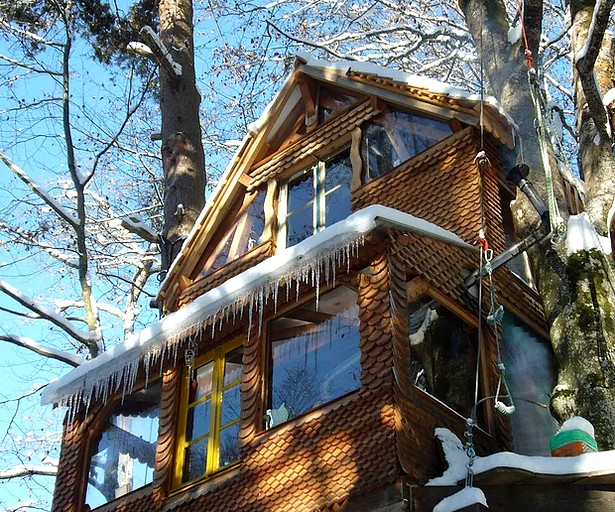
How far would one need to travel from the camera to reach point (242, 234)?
12930mm

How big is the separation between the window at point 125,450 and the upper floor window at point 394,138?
3.79 m

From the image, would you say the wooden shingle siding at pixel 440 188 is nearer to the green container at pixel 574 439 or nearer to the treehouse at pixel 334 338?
the treehouse at pixel 334 338

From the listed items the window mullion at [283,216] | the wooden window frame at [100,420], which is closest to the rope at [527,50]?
the window mullion at [283,216]

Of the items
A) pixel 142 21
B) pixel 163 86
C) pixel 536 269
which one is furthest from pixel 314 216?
pixel 142 21

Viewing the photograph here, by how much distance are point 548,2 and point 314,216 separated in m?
8.96

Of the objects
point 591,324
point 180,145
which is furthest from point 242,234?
point 591,324

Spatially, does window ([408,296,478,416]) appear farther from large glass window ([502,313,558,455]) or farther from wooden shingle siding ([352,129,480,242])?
wooden shingle siding ([352,129,480,242])

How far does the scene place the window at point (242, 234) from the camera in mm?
12766

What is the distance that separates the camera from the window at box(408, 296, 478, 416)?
31.9 ft

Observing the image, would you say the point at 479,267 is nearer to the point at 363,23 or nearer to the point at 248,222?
the point at 248,222

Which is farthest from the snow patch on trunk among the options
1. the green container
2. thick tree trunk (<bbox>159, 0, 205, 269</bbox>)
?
thick tree trunk (<bbox>159, 0, 205, 269</bbox>)

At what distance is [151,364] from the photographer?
35.9 ft

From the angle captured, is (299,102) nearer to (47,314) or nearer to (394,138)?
(394,138)

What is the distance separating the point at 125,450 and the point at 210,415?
146 cm
